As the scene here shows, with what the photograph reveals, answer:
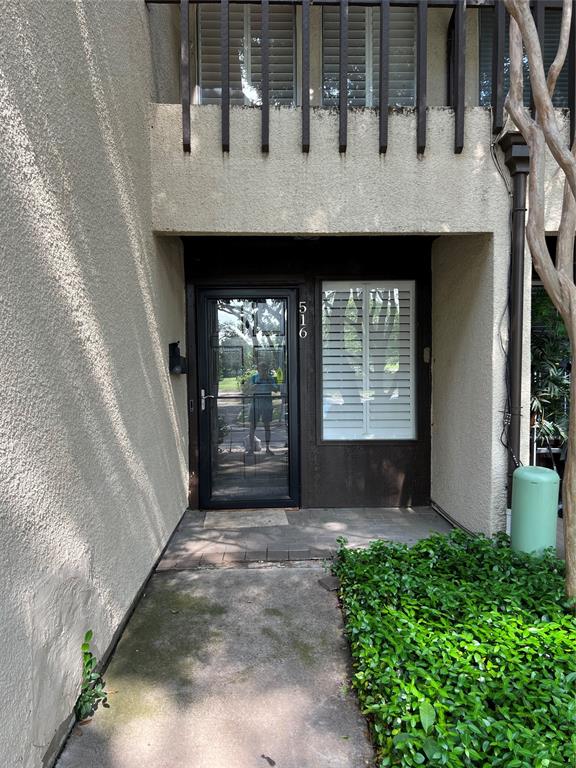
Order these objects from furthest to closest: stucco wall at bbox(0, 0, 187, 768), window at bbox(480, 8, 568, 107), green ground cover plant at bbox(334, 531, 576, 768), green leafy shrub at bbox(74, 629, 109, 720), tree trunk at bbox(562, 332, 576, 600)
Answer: window at bbox(480, 8, 568, 107)
tree trunk at bbox(562, 332, 576, 600)
green leafy shrub at bbox(74, 629, 109, 720)
green ground cover plant at bbox(334, 531, 576, 768)
stucco wall at bbox(0, 0, 187, 768)

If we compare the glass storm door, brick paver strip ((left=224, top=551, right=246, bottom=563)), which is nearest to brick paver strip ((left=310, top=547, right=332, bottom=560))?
brick paver strip ((left=224, top=551, right=246, bottom=563))

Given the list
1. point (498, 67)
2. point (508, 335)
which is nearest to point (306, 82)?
point (498, 67)

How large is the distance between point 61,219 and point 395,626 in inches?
93.8

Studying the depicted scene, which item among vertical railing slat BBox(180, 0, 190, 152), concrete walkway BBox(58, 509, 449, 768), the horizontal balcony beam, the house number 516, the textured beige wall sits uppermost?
the horizontal balcony beam

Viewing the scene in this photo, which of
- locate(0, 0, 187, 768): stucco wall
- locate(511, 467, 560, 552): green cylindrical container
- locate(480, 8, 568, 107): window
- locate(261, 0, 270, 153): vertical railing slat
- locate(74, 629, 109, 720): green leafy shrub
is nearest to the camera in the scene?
locate(0, 0, 187, 768): stucco wall

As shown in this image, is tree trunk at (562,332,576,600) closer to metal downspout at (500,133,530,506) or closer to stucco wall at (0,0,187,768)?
metal downspout at (500,133,530,506)

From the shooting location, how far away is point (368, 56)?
414cm

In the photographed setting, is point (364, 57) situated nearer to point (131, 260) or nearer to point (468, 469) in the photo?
point (131, 260)

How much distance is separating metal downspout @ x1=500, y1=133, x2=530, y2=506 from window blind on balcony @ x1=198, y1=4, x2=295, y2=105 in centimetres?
198

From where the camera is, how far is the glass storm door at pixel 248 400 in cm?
454

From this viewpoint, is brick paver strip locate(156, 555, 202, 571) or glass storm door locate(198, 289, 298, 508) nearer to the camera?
brick paver strip locate(156, 555, 202, 571)

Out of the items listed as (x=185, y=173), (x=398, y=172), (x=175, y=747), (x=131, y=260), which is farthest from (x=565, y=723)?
(x=185, y=173)

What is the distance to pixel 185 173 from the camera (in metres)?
3.36

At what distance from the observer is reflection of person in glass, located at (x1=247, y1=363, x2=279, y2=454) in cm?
458
